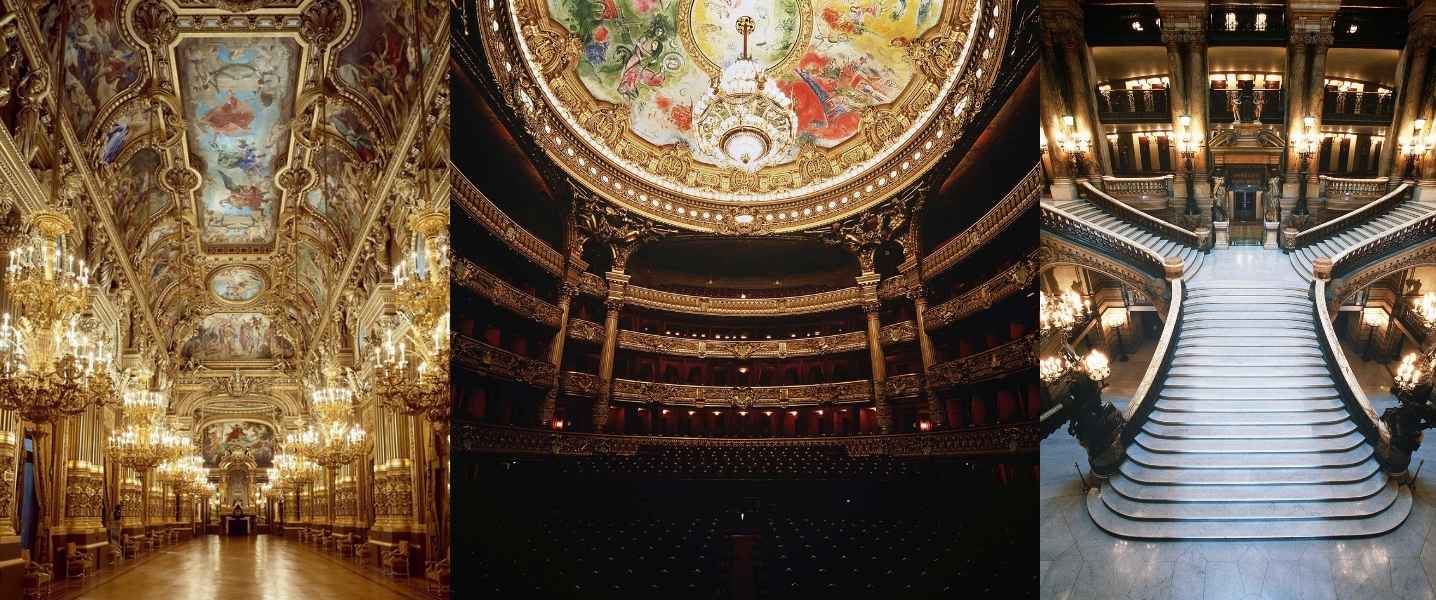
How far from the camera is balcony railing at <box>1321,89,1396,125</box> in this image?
5148 mm

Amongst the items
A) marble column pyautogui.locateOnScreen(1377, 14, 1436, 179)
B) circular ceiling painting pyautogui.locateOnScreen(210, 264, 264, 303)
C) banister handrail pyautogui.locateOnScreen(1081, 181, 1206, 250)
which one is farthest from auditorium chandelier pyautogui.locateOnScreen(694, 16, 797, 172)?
circular ceiling painting pyautogui.locateOnScreen(210, 264, 264, 303)

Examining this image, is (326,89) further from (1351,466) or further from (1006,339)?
(1351,466)

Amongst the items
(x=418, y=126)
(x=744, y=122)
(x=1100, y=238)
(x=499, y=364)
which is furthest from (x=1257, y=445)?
(x=418, y=126)

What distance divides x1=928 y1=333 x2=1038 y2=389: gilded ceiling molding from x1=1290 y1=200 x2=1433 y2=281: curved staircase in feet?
5.72

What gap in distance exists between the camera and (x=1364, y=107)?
5.15 m

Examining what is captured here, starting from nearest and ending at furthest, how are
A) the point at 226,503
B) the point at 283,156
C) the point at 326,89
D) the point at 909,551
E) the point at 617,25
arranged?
1. the point at 909,551
2. the point at 617,25
3. the point at 326,89
4. the point at 283,156
5. the point at 226,503

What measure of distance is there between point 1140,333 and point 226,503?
43.9m

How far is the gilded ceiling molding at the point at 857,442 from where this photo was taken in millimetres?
4527

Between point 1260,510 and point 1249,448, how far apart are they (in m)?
0.30

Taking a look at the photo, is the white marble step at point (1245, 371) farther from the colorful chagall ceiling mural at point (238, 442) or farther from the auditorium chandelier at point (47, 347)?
the colorful chagall ceiling mural at point (238, 442)

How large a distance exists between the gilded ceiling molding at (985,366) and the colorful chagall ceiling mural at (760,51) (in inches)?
50.0

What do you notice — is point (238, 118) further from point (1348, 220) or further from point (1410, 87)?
point (1410, 87)

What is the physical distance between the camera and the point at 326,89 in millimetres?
10859

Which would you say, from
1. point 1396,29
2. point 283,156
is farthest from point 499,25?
point 283,156
